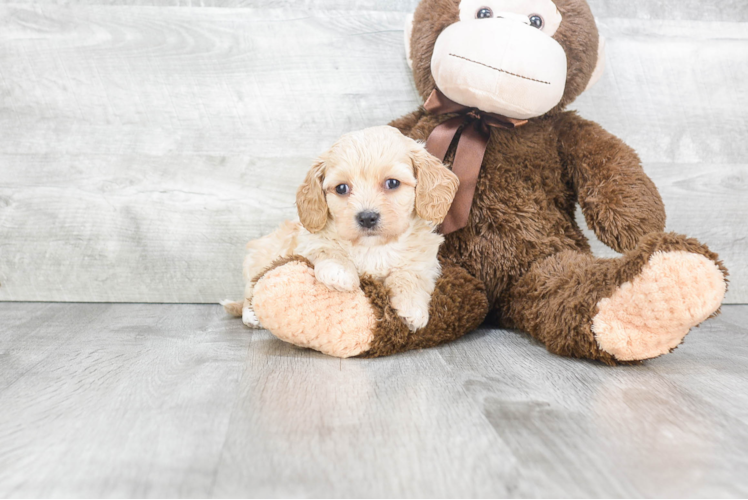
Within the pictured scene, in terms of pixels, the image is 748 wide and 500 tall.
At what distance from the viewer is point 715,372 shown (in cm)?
A: 105

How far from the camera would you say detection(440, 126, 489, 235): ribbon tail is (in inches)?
49.6

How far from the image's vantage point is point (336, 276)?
1073 mm

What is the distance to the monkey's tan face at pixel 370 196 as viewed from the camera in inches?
41.8

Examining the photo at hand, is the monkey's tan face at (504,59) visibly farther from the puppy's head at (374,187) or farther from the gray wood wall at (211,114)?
the gray wood wall at (211,114)

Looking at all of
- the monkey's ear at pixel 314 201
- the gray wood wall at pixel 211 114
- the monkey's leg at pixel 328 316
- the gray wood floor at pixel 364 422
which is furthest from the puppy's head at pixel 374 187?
the gray wood wall at pixel 211 114

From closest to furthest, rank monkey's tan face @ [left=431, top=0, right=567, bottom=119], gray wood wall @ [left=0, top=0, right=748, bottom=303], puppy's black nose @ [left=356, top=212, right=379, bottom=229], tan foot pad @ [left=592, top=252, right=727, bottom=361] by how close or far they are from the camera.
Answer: tan foot pad @ [left=592, top=252, right=727, bottom=361], puppy's black nose @ [left=356, top=212, right=379, bottom=229], monkey's tan face @ [left=431, top=0, right=567, bottom=119], gray wood wall @ [left=0, top=0, right=748, bottom=303]

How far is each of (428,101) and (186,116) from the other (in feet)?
2.31

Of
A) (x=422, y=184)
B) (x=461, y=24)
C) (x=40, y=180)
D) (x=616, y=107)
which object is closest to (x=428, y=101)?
(x=461, y=24)

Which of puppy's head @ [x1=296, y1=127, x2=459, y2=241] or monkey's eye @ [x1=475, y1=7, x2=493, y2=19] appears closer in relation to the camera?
puppy's head @ [x1=296, y1=127, x2=459, y2=241]

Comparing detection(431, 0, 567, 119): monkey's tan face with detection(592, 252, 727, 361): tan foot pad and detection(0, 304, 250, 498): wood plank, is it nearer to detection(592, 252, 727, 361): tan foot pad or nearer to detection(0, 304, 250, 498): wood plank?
detection(592, 252, 727, 361): tan foot pad

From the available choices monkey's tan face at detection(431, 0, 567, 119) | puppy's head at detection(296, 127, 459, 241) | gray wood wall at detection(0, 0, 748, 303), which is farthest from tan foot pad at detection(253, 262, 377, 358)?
gray wood wall at detection(0, 0, 748, 303)

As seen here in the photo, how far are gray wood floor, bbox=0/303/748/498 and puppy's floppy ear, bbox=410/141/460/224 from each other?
283mm

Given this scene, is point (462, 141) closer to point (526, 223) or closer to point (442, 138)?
point (442, 138)

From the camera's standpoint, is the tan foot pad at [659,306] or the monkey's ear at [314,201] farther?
the monkey's ear at [314,201]
